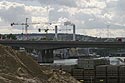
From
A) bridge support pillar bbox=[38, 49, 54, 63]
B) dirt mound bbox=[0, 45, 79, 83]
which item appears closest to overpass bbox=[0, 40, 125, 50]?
bridge support pillar bbox=[38, 49, 54, 63]

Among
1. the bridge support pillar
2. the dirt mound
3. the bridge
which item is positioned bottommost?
the bridge support pillar

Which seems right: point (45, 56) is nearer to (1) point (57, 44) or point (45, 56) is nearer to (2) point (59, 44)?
(1) point (57, 44)

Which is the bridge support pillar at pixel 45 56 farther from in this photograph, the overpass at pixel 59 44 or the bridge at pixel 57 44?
the overpass at pixel 59 44

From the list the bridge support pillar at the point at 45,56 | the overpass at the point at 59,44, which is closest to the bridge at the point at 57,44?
the overpass at the point at 59,44

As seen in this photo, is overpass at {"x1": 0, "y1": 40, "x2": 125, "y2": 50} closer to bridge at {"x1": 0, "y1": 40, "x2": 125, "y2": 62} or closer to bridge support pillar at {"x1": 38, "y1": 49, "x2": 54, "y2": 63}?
bridge at {"x1": 0, "y1": 40, "x2": 125, "y2": 62}

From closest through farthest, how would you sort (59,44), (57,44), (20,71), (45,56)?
(20,71) < (59,44) < (57,44) < (45,56)

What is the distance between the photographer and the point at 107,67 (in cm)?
7844

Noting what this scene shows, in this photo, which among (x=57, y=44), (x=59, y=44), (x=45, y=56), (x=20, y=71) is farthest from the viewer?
(x=45, y=56)

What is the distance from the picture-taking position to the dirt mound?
42469mm

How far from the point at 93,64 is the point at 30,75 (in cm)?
3613

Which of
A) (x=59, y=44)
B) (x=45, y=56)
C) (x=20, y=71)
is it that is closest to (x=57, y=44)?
(x=59, y=44)

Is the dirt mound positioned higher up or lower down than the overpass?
higher up

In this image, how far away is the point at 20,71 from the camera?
46.1 metres

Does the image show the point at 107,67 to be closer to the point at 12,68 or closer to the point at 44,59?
the point at 12,68
